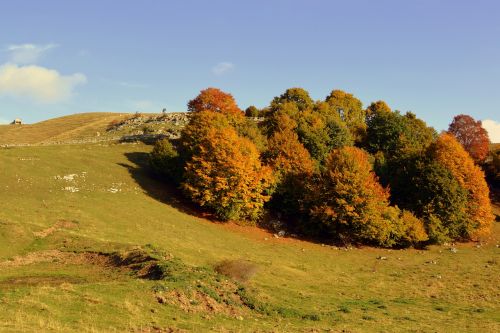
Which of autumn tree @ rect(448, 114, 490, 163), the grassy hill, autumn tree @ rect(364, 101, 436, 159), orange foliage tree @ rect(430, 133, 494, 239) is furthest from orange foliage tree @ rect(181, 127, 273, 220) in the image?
the grassy hill

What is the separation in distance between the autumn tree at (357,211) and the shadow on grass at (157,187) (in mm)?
18468

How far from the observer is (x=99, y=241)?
41125mm

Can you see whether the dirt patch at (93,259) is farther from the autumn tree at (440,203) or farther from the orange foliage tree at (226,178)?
the autumn tree at (440,203)

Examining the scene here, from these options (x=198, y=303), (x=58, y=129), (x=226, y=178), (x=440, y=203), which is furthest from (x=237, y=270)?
(x=58, y=129)

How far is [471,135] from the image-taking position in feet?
376

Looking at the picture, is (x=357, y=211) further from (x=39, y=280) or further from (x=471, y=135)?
(x=471, y=135)

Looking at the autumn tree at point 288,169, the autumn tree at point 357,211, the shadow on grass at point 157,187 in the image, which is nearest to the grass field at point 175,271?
the shadow on grass at point 157,187

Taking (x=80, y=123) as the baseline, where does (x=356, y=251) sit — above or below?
below

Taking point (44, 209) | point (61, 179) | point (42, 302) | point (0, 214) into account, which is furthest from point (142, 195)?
point (42, 302)

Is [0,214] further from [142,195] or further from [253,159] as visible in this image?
[253,159]

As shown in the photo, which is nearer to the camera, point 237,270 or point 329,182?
point 237,270

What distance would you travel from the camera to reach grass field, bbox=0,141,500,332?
77.4 ft

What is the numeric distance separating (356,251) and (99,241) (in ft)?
120

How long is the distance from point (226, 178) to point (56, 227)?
26843 millimetres
